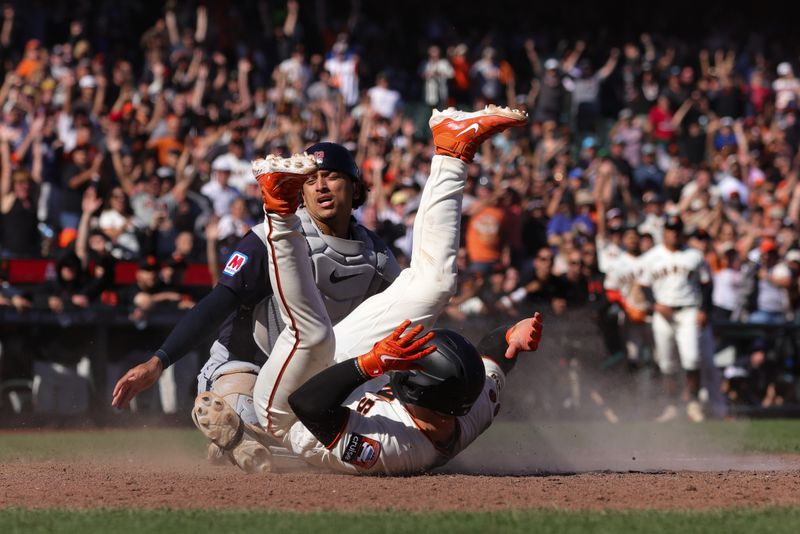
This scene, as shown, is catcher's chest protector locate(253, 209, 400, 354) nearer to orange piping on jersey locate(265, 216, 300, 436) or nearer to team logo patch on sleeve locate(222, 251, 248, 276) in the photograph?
team logo patch on sleeve locate(222, 251, 248, 276)

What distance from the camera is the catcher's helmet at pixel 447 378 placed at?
18.9ft

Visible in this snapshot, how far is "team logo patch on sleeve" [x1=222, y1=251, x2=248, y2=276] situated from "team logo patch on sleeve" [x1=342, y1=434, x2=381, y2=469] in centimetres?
119

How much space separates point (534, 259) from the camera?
13.5 meters

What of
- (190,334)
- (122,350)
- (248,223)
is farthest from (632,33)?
(190,334)

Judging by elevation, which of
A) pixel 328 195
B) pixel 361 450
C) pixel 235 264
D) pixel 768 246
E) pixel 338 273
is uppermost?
pixel 328 195

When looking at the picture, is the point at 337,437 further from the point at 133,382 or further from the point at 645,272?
the point at 645,272

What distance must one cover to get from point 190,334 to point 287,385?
64cm

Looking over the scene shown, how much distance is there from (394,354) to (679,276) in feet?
25.3

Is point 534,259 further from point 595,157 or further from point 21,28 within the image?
point 21,28

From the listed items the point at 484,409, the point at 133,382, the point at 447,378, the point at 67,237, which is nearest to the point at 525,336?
the point at 484,409

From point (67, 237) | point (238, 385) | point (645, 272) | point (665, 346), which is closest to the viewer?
point (238, 385)

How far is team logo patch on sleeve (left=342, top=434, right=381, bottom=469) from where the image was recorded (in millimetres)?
5938

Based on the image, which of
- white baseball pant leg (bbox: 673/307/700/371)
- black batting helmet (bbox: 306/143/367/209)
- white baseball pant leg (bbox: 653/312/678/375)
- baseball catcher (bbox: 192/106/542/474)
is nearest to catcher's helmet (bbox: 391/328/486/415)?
baseball catcher (bbox: 192/106/542/474)

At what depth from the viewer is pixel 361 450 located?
596 centimetres
